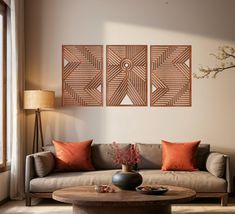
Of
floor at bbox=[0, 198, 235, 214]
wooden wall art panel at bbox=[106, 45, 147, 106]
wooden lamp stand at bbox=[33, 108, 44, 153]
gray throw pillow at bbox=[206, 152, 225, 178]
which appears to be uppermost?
wooden wall art panel at bbox=[106, 45, 147, 106]

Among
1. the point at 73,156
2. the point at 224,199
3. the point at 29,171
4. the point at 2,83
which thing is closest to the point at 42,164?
the point at 29,171

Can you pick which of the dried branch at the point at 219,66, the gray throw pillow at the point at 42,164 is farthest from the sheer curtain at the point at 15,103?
the dried branch at the point at 219,66

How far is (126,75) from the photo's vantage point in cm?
752

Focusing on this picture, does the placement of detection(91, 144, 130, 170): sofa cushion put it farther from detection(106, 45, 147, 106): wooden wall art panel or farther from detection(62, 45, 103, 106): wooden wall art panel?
detection(62, 45, 103, 106): wooden wall art panel

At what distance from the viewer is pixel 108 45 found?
7512 millimetres

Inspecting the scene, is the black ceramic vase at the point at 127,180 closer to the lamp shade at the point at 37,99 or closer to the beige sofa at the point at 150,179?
the beige sofa at the point at 150,179

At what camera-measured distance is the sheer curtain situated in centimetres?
688

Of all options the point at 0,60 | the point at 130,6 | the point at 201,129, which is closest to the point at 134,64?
the point at 130,6

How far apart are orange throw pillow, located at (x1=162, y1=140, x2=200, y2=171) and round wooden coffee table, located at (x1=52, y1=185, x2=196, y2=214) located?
1.69 metres

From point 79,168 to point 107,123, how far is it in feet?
3.13

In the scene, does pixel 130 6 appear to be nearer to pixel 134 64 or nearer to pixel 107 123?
pixel 134 64

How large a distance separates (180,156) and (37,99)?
6.99 feet

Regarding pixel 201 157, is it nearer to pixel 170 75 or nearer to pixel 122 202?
pixel 170 75

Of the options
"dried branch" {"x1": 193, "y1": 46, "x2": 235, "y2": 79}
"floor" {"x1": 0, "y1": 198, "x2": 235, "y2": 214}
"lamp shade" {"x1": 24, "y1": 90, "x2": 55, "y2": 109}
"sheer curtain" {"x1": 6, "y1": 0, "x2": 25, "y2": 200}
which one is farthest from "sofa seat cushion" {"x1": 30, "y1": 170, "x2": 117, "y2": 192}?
"dried branch" {"x1": 193, "y1": 46, "x2": 235, "y2": 79}
